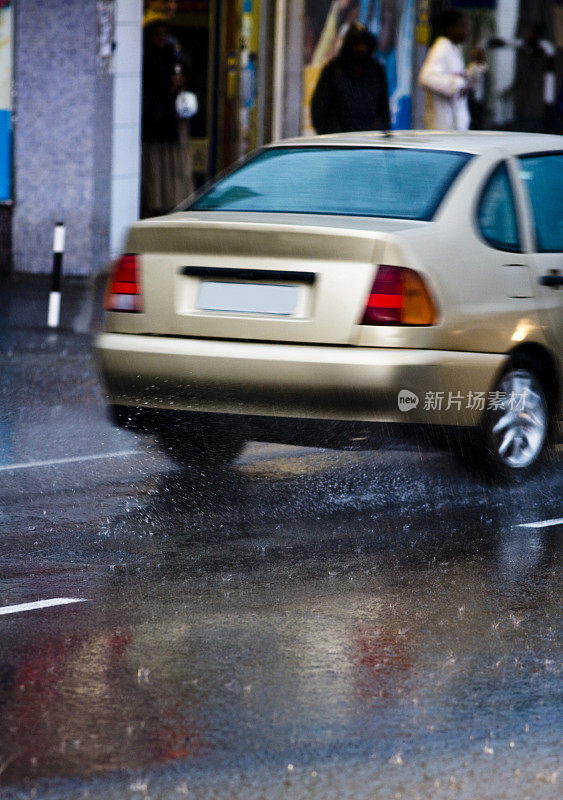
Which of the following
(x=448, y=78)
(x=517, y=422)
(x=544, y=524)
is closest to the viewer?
(x=544, y=524)

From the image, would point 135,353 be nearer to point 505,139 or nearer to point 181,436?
point 181,436

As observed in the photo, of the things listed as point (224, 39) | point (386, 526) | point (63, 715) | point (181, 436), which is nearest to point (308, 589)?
point (386, 526)

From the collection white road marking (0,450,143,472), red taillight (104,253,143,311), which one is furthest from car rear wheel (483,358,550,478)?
white road marking (0,450,143,472)

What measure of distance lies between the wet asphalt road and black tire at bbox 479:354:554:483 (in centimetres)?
14

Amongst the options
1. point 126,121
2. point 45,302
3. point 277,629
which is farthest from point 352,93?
point 277,629

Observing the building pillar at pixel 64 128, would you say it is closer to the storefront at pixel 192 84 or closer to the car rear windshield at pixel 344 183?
the storefront at pixel 192 84

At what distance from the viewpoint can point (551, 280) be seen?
25.1 ft

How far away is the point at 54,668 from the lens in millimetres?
4691

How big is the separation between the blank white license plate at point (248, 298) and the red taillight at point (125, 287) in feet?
1.11

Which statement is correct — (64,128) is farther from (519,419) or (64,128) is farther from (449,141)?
(519,419)

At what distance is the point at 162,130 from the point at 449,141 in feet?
38.0

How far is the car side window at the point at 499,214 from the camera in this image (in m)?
7.39

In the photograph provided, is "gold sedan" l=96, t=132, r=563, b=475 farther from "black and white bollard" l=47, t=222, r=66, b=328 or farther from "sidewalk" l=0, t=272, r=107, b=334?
"sidewalk" l=0, t=272, r=107, b=334

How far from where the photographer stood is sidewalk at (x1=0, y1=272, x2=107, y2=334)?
544 inches
